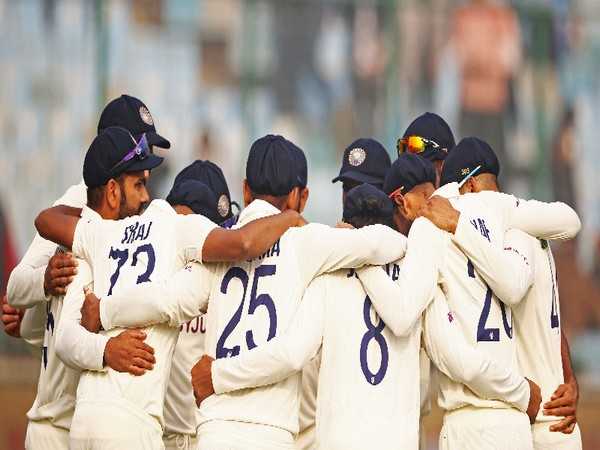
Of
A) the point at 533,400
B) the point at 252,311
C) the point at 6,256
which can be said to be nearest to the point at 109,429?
the point at 252,311

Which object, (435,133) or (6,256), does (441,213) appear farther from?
(6,256)

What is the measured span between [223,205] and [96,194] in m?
1.36

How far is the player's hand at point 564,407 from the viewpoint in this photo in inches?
330

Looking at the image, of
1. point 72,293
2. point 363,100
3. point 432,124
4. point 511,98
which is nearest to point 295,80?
point 363,100

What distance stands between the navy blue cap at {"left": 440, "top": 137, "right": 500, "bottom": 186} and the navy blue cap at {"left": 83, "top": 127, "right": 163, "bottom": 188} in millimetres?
1540

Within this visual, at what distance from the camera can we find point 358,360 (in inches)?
303

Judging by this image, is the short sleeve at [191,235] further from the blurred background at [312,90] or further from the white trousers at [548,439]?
the blurred background at [312,90]

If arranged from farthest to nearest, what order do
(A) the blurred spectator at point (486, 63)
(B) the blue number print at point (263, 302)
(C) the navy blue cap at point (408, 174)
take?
1. (A) the blurred spectator at point (486, 63)
2. (C) the navy blue cap at point (408, 174)
3. (B) the blue number print at point (263, 302)

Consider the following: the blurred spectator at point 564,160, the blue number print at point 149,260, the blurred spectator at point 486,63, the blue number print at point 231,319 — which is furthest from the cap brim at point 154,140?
the blurred spectator at point 564,160

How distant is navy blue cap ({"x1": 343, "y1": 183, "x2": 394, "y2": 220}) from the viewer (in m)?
7.88

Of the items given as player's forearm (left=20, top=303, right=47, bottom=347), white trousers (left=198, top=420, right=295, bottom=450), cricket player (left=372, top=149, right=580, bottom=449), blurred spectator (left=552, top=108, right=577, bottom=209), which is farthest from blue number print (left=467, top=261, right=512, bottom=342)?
blurred spectator (left=552, top=108, right=577, bottom=209)

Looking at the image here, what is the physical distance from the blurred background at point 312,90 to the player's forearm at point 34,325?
279 inches

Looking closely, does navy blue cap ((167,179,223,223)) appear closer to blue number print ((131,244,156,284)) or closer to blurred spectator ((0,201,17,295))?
blue number print ((131,244,156,284))

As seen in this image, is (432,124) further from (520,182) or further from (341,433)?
(520,182)
